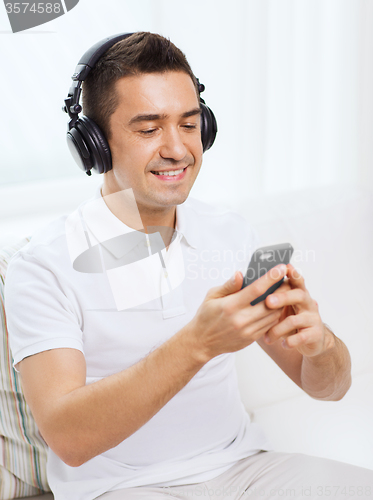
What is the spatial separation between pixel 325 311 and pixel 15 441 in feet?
3.00

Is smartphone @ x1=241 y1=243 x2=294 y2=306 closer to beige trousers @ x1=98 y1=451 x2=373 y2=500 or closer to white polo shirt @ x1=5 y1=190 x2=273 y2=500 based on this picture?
white polo shirt @ x1=5 y1=190 x2=273 y2=500

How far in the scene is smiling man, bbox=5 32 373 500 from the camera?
92 cm

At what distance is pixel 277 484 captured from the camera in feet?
3.37

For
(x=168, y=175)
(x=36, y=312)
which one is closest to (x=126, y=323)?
(x=36, y=312)

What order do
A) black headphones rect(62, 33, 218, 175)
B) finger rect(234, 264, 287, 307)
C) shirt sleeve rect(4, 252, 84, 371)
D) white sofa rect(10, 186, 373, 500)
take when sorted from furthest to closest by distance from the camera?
white sofa rect(10, 186, 373, 500) → black headphones rect(62, 33, 218, 175) → shirt sleeve rect(4, 252, 84, 371) → finger rect(234, 264, 287, 307)

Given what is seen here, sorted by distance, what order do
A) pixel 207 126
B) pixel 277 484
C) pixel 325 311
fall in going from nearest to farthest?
pixel 277 484, pixel 207 126, pixel 325 311

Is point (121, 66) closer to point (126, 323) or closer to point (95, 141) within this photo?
point (95, 141)

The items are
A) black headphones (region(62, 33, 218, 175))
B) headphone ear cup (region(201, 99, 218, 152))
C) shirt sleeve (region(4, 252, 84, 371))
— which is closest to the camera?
shirt sleeve (region(4, 252, 84, 371))

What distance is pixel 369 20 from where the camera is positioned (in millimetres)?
2127

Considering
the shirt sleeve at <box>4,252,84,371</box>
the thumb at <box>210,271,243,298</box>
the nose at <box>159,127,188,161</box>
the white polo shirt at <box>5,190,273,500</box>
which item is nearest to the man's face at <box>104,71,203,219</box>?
the nose at <box>159,127,188,161</box>

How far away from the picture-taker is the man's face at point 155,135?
1034mm

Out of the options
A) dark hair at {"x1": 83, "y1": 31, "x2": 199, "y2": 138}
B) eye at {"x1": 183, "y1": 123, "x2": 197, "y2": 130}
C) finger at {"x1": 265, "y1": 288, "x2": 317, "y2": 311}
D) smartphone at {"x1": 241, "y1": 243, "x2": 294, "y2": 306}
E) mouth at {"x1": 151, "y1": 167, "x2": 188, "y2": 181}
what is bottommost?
finger at {"x1": 265, "y1": 288, "x2": 317, "y2": 311}

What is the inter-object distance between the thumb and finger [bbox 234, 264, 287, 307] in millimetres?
17

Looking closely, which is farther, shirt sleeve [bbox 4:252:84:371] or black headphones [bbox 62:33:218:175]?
black headphones [bbox 62:33:218:175]
